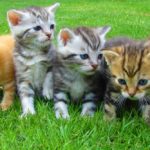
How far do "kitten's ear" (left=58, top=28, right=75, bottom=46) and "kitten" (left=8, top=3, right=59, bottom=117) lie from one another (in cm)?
13

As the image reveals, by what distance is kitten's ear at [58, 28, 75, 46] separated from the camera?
4.82 m

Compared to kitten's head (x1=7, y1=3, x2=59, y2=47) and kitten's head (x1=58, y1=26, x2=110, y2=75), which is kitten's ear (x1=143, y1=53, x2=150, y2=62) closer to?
kitten's head (x1=58, y1=26, x2=110, y2=75)

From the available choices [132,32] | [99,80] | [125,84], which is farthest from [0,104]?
[132,32]

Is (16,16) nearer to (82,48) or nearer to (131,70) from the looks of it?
(82,48)

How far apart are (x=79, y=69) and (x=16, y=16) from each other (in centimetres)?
93

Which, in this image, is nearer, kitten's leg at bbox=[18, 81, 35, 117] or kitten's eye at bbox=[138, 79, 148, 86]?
kitten's eye at bbox=[138, 79, 148, 86]

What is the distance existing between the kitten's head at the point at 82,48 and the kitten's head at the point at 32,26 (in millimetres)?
182

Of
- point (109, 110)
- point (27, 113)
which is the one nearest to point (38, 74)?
point (27, 113)

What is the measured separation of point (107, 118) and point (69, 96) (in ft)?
1.98

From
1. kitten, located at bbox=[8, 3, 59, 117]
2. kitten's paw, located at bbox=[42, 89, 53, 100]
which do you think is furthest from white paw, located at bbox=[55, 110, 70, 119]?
kitten's paw, located at bbox=[42, 89, 53, 100]

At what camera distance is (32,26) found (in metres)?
5.01

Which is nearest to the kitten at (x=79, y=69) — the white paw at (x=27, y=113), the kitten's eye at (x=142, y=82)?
the white paw at (x=27, y=113)

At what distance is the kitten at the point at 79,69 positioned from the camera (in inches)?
186

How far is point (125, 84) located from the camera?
14.0ft
